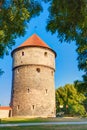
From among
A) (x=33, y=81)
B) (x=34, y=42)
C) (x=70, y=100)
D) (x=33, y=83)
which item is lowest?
(x=70, y=100)

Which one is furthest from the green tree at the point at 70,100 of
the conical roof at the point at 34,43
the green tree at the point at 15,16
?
the green tree at the point at 15,16

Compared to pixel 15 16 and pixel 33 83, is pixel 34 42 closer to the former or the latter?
pixel 33 83

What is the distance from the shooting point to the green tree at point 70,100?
42688 mm

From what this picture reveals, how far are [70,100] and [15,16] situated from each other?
120 feet

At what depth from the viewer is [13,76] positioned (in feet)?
121

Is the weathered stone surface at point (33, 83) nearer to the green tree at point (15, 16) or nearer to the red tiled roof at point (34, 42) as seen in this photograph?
the red tiled roof at point (34, 42)

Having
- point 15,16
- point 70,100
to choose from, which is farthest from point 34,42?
point 15,16

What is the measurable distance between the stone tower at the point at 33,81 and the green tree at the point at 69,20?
88.4 feet

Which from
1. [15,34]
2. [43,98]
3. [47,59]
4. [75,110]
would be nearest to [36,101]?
[43,98]

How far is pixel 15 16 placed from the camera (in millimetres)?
8250

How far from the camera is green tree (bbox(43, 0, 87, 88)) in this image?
7273mm

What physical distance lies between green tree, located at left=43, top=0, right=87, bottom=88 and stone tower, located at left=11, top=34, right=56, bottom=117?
88.4 feet

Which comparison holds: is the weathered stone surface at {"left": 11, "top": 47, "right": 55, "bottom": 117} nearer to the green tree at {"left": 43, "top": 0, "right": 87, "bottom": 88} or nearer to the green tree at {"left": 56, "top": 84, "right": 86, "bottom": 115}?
the green tree at {"left": 56, "top": 84, "right": 86, "bottom": 115}

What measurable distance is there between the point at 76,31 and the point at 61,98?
37.9 m
